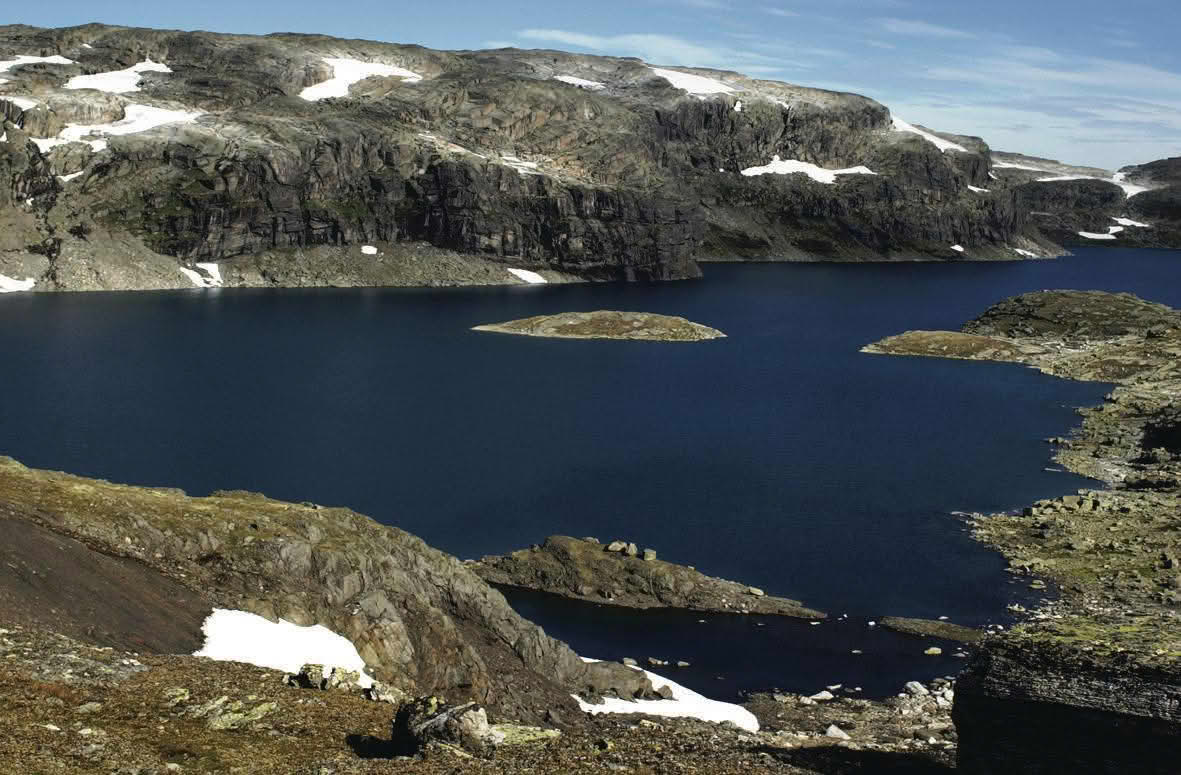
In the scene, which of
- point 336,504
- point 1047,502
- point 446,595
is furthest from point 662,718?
point 1047,502

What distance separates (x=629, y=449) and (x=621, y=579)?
42.7 m

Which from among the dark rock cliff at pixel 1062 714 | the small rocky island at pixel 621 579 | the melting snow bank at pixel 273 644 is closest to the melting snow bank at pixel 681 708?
the melting snow bank at pixel 273 644

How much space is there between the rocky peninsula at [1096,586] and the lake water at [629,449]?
14.6 feet

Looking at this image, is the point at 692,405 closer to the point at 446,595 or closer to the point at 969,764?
the point at 446,595

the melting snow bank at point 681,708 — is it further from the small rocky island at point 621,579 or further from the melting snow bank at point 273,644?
the small rocky island at point 621,579

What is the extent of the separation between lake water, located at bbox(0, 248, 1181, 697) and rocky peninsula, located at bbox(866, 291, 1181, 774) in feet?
14.6

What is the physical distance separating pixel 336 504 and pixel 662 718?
4791 cm

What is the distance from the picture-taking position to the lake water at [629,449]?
72.9 meters

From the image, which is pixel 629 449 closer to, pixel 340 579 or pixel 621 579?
pixel 621 579

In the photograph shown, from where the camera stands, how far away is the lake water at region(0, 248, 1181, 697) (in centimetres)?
7288

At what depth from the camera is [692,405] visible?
14375cm

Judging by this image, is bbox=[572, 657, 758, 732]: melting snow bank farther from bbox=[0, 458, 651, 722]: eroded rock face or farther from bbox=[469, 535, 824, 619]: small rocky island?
bbox=[469, 535, 824, 619]: small rocky island

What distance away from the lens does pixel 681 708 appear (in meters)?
53.6

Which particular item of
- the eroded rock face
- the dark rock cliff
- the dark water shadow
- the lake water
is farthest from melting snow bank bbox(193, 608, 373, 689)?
the lake water
